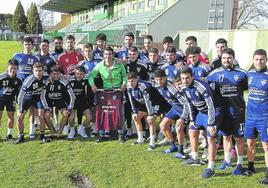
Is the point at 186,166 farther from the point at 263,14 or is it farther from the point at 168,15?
the point at 263,14

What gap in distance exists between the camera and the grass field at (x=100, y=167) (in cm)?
610

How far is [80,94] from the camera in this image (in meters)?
8.81

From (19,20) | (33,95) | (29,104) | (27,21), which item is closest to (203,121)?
(33,95)

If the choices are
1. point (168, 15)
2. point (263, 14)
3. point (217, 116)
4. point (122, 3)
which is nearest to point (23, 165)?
point (217, 116)

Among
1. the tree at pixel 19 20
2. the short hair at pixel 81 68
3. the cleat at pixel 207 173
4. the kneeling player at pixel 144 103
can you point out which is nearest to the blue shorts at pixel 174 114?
the kneeling player at pixel 144 103

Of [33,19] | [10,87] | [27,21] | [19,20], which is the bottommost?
[10,87]

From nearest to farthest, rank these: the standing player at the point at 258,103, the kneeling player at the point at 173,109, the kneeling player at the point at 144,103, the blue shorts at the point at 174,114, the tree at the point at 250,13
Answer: the standing player at the point at 258,103 < the kneeling player at the point at 173,109 < the blue shorts at the point at 174,114 < the kneeling player at the point at 144,103 < the tree at the point at 250,13

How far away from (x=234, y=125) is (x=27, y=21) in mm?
99409

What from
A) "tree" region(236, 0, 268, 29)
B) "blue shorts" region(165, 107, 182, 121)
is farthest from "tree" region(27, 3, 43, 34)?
"blue shorts" region(165, 107, 182, 121)

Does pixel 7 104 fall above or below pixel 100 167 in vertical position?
above

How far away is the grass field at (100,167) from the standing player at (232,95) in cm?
66

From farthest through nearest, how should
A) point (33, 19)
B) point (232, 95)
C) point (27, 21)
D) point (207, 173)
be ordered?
point (27, 21) → point (33, 19) → point (232, 95) → point (207, 173)

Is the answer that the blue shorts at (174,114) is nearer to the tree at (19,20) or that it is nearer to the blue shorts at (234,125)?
the blue shorts at (234,125)

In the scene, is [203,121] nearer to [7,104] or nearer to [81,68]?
[81,68]
